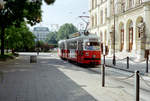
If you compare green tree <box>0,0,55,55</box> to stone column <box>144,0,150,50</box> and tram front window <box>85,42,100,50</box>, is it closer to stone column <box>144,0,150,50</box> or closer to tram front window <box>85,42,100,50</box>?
tram front window <box>85,42,100,50</box>

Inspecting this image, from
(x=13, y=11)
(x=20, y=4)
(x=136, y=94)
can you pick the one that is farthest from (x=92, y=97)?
(x=13, y=11)

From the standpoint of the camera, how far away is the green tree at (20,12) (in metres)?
22.3

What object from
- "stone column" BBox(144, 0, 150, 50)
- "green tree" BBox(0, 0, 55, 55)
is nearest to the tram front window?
"green tree" BBox(0, 0, 55, 55)

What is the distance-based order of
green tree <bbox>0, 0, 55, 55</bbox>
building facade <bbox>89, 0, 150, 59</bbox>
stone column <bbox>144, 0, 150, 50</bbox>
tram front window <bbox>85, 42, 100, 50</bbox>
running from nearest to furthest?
tram front window <bbox>85, 42, 100, 50</bbox> → green tree <bbox>0, 0, 55, 55</bbox> → stone column <bbox>144, 0, 150, 50</bbox> → building facade <bbox>89, 0, 150, 59</bbox>

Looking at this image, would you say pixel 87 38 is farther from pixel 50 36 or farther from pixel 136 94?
pixel 50 36

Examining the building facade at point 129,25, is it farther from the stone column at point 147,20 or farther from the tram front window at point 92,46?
the tram front window at point 92,46

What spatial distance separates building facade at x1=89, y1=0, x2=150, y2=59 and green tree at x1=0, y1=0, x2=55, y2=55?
9554mm

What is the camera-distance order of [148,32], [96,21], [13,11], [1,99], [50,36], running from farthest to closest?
[50,36]
[96,21]
[148,32]
[13,11]
[1,99]

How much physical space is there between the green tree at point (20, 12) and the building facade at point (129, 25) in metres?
9.55

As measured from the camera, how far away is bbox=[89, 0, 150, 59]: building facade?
30.7 meters

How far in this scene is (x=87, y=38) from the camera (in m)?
21.8

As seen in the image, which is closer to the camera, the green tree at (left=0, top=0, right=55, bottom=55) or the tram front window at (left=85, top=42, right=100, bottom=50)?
the tram front window at (left=85, top=42, right=100, bottom=50)

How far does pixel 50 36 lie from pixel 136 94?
161555 millimetres

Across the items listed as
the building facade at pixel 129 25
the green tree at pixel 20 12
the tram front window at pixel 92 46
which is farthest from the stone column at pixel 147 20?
the green tree at pixel 20 12
